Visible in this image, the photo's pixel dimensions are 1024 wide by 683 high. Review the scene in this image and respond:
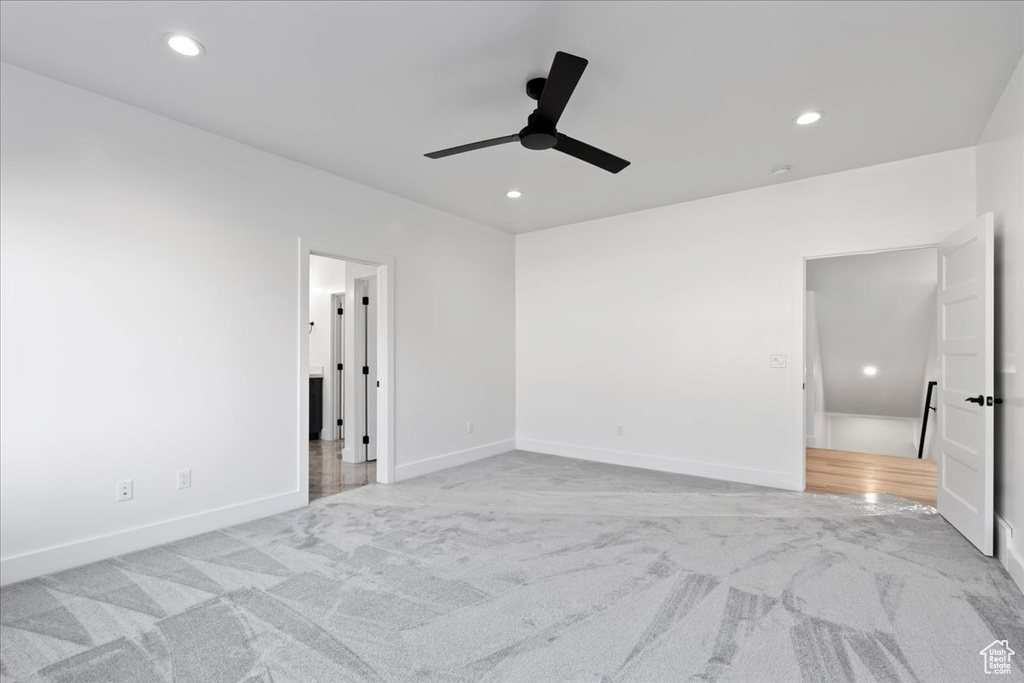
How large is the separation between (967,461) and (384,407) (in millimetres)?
4357

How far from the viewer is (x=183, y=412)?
326cm

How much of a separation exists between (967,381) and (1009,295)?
0.61 meters

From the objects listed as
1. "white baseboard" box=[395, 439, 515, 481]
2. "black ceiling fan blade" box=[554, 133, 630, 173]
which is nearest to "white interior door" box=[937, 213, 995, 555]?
"black ceiling fan blade" box=[554, 133, 630, 173]

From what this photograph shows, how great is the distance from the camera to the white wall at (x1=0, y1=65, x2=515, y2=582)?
104 inches

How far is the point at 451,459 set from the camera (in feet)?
17.3

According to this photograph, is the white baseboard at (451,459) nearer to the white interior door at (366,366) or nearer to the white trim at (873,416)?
the white interior door at (366,366)

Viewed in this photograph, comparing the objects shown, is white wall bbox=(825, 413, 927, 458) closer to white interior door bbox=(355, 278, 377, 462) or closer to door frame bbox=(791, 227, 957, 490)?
door frame bbox=(791, 227, 957, 490)

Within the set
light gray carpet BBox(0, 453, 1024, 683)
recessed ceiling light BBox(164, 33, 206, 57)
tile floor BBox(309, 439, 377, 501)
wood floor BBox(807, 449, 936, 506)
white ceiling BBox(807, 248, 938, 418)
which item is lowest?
tile floor BBox(309, 439, 377, 501)

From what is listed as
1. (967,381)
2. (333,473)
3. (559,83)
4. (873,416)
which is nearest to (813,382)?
(873,416)

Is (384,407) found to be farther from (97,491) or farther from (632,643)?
(632,643)

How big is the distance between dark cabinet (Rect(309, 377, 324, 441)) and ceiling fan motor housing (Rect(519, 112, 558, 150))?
519 centimetres

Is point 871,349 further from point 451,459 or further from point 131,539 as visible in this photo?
point 131,539

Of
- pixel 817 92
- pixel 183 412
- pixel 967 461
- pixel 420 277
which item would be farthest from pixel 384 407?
pixel 967 461

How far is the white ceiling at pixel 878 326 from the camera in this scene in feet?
19.8
